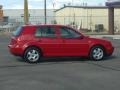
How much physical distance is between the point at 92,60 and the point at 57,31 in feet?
6.28

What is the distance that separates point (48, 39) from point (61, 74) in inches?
160

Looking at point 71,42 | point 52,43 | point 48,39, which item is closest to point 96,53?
point 71,42

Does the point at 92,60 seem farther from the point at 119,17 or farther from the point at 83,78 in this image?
the point at 119,17

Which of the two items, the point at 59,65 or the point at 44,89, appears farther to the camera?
the point at 59,65

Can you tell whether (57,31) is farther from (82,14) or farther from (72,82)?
(82,14)

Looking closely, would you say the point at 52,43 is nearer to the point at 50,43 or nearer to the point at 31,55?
the point at 50,43

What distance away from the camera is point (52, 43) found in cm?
1775

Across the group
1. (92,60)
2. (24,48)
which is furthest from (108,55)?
(24,48)

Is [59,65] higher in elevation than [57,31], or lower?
lower

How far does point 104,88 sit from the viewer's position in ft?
36.3

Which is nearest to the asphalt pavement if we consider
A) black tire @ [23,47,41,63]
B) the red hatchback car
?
black tire @ [23,47,41,63]

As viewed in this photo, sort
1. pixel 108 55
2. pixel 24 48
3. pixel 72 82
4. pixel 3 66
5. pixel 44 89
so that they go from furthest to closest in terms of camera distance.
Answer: pixel 108 55 → pixel 24 48 → pixel 3 66 → pixel 72 82 → pixel 44 89

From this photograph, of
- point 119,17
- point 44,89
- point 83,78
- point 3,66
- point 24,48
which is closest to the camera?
point 44,89

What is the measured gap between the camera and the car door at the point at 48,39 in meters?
17.7
